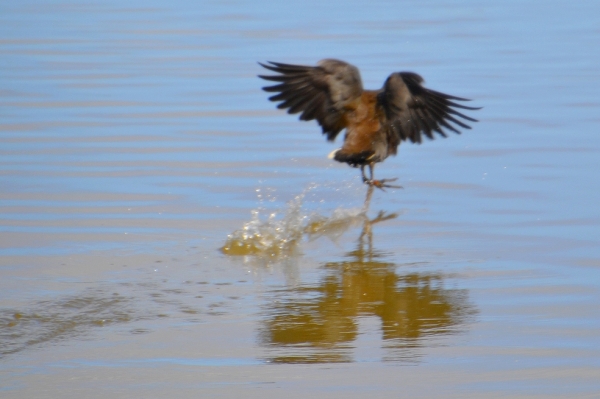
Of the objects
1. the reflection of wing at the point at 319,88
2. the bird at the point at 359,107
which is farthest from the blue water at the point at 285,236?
the reflection of wing at the point at 319,88

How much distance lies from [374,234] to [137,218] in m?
1.65

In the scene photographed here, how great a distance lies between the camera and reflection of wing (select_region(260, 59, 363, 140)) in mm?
8094

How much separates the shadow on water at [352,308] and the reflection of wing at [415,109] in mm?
1215

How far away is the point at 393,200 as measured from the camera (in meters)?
8.32

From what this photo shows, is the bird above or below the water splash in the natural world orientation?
above

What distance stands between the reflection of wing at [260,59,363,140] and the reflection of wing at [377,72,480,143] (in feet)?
0.86

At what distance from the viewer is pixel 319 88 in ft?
27.0

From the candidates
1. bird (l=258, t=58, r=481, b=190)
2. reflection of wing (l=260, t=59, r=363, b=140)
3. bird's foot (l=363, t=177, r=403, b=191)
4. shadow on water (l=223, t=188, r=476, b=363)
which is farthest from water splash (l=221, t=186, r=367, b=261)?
reflection of wing (l=260, t=59, r=363, b=140)

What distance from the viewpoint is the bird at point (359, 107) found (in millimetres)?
8070

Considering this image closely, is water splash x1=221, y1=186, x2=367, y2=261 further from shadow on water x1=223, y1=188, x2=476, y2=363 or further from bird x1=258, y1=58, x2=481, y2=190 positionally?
bird x1=258, y1=58, x2=481, y2=190

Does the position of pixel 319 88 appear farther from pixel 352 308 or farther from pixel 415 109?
pixel 352 308

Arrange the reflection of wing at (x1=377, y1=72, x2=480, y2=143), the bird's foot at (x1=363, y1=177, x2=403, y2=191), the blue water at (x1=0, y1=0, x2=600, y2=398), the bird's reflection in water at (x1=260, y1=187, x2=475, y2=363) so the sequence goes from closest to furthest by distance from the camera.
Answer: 1. the blue water at (x1=0, y1=0, x2=600, y2=398)
2. the bird's reflection in water at (x1=260, y1=187, x2=475, y2=363)
3. the reflection of wing at (x1=377, y1=72, x2=480, y2=143)
4. the bird's foot at (x1=363, y1=177, x2=403, y2=191)

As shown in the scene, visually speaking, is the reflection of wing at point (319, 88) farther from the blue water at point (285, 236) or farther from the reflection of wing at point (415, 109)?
the blue water at point (285, 236)

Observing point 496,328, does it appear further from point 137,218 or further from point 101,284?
point 137,218
